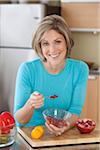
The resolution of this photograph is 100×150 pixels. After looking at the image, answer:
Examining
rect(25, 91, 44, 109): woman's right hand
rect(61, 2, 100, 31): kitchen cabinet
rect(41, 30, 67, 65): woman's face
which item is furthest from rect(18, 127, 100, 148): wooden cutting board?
rect(61, 2, 100, 31): kitchen cabinet

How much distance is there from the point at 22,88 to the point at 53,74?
188 mm

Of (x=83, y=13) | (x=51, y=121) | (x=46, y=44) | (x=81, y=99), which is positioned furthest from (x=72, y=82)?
(x=83, y=13)

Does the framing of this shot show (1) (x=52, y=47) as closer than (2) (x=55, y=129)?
No

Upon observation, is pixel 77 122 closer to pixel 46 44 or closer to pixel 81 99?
pixel 81 99

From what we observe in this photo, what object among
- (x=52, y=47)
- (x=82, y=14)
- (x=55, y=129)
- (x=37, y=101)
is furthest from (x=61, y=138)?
(x=82, y=14)

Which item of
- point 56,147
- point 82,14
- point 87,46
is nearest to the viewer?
point 56,147

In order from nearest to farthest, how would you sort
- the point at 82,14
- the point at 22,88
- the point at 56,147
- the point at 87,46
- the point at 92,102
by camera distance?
1. the point at 56,147
2. the point at 22,88
3. the point at 92,102
4. the point at 82,14
5. the point at 87,46

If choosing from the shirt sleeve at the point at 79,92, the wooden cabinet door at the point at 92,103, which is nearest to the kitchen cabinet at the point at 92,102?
the wooden cabinet door at the point at 92,103

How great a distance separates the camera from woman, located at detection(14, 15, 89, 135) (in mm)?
1532

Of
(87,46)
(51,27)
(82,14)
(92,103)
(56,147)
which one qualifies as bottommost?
(92,103)

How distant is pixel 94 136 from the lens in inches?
50.9

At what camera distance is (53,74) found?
5.26ft

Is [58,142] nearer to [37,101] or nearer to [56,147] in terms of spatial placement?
[56,147]

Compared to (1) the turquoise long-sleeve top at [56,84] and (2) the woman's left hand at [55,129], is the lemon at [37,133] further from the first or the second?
(1) the turquoise long-sleeve top at [56,84]
